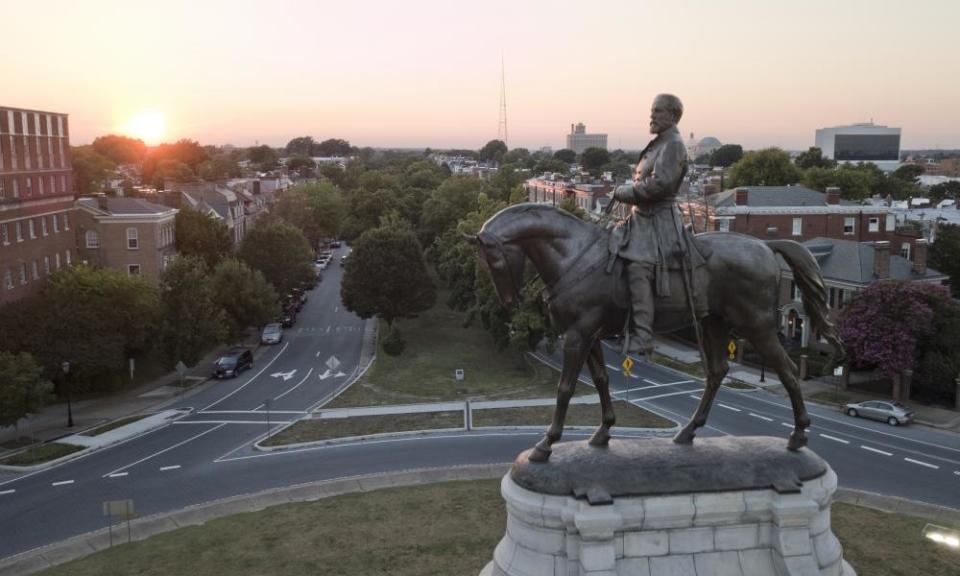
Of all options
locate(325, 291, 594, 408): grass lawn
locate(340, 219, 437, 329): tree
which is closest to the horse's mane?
locate(325, 291, 594, 408): grass lawn

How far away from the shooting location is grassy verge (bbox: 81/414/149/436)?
3578cm

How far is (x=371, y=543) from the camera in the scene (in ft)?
64.0

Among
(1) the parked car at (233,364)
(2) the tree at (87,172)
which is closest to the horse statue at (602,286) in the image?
Answer: (1) the parked car at (233,364)

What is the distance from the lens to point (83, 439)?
3478cm

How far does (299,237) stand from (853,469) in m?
51.1

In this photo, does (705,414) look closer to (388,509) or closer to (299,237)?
(388,509)

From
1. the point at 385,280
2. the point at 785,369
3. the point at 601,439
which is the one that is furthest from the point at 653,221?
the point at 385,280

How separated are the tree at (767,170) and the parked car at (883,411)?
63922 mm

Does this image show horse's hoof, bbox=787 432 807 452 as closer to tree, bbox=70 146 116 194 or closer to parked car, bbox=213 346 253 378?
parked car, bbox=213 346 253 378

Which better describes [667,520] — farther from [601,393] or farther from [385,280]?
[385,280]

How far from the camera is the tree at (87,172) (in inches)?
4107

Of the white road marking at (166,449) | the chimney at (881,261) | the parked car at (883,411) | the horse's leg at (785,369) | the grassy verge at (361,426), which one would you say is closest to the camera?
the horse's leg at (785,369)

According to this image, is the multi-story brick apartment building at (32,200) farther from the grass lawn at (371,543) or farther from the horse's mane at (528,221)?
the horse's mane at (528,221)

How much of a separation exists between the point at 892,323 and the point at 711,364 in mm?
27939
